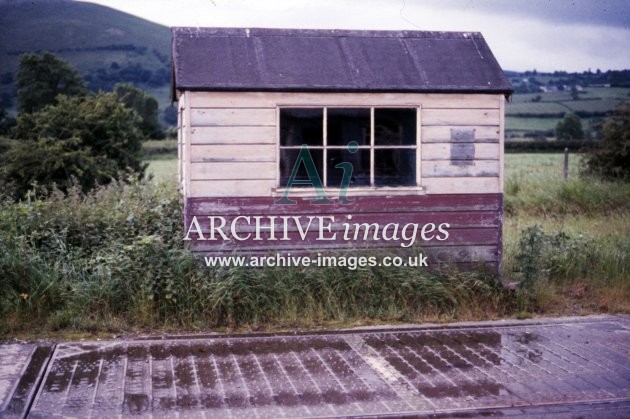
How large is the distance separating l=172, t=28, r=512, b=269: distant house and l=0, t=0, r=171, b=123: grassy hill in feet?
108

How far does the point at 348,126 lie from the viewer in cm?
884

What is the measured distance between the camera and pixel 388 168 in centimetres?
898

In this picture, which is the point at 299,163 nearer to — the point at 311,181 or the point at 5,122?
the point at 311,181

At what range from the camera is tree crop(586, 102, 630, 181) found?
809 inches

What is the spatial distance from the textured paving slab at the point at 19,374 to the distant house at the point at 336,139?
7.31ft

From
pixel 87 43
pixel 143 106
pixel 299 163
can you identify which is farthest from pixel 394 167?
pixel 87 43

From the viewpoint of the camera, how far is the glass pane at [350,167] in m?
8.86

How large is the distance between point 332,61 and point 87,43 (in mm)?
63170

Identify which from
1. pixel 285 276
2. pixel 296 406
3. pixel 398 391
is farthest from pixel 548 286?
A: pixel 296 406

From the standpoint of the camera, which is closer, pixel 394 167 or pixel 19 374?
pixel 19 374

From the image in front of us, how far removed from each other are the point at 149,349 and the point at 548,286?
511 cm

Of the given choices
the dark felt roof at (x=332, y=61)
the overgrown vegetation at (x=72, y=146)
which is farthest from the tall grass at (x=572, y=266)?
the overgrown vegetation at (x=72, y=146)

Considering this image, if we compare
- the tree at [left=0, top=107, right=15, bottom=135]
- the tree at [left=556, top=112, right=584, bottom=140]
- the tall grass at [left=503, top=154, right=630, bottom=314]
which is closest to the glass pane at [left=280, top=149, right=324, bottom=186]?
the tall grass at [left=503, top=154, right=630, bottom=314]

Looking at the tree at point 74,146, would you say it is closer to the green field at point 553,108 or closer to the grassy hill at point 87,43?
the green field at point 553,108
